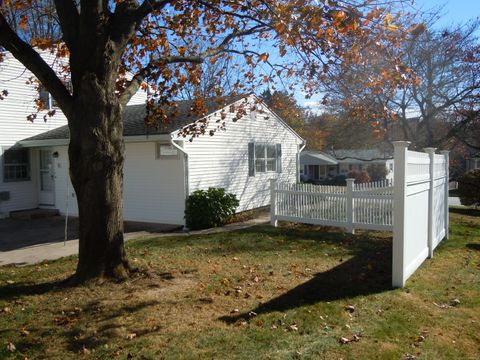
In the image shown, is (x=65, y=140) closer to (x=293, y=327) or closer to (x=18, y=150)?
(x=18, y=150)

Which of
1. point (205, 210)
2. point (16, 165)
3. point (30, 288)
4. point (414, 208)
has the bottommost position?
point (30, 288)

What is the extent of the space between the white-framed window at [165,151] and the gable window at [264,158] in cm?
423

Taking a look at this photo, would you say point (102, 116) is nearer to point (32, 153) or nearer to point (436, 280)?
point (436, 280)

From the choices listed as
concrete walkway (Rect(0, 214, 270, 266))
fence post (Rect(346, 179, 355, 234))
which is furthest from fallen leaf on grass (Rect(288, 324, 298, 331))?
fence post (Rect(346, 179, 355, 234))

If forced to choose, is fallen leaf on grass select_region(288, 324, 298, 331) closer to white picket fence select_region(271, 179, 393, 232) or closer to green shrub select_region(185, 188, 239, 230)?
white picket fence select_region(271, 179, 393, 232)

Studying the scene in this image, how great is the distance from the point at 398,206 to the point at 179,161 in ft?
27.4

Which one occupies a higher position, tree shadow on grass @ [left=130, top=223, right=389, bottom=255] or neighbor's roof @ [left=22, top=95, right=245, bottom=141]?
neighbor's roof @ [left=22, top=95, right=245, bottom=141]

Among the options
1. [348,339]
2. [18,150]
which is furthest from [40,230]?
[348,339]

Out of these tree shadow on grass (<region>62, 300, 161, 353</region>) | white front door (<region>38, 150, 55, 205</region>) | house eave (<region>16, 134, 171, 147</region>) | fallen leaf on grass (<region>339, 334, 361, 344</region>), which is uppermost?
house eave (<region>16, 134, 171, 147</region>)

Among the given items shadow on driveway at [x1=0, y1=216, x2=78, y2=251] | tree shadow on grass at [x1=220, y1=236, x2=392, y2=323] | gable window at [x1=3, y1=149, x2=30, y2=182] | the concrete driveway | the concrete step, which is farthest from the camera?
gable window at [x1=3, y1=149, x2=30, y2=182]

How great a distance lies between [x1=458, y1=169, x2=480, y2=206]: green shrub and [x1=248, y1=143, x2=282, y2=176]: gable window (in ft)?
30.3

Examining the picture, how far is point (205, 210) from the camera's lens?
13328mm

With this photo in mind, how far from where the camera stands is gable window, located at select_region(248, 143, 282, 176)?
17.4m

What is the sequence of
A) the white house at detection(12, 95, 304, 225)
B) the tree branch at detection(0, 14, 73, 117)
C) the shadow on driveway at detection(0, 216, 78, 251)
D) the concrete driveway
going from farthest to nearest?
the white house at detection(12, 95, 304, 225) → the shadow on driveway at detection(0, 216, 78, 251) → the concrete driveway → the tree branch at detection(0, 14, 73, 117)
